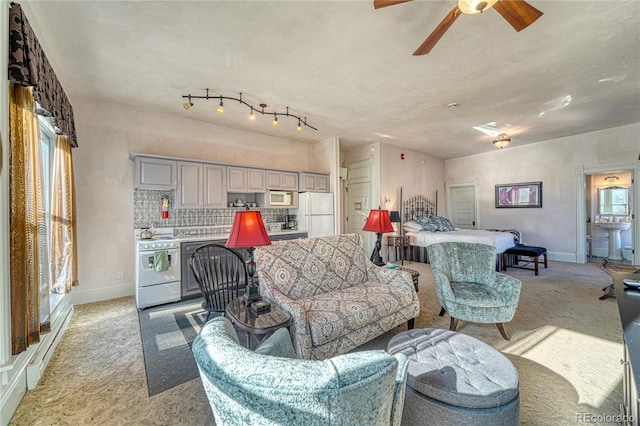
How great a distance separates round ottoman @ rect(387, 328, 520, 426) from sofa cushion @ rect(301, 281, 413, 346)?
0.58 meters

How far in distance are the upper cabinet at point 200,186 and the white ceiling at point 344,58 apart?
36.2 inches

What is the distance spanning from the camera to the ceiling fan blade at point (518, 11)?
5.78 feet

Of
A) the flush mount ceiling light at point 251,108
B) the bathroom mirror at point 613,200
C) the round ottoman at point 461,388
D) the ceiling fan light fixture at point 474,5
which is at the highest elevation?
the flush mount ceiling light at point 251,108

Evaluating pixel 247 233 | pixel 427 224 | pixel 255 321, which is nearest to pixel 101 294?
pixel 247 233

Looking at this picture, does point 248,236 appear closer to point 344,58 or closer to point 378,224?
point 378,224

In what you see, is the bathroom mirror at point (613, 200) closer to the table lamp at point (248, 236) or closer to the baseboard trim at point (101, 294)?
the table lamp at point (248, 236)

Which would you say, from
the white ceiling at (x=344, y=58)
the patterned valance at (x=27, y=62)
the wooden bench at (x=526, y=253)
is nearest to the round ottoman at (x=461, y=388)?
the white ceiling at (x=344, y=58)

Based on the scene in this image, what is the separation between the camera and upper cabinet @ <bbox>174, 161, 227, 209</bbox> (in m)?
4.19

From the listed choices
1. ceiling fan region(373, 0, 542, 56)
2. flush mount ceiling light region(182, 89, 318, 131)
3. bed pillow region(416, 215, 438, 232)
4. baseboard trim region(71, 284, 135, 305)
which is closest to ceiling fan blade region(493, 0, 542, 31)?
ceiling fan region(373, 0, 542, 56)

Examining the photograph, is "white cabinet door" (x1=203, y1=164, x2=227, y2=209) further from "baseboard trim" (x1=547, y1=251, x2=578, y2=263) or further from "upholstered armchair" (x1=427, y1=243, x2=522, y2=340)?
"baseboard trim" (x1=547, y1=251, x2=578, y2=263)

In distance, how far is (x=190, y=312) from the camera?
134 inches

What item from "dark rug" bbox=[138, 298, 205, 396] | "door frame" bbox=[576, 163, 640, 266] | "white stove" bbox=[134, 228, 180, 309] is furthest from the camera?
"door frame" bbox=[576, 163, 640, 266]

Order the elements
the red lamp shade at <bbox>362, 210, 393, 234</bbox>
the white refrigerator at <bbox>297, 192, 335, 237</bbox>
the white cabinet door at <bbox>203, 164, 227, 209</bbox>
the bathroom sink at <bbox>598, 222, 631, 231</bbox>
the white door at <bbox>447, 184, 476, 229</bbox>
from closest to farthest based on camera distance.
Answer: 1. the red lamp shade at <bbox>362, 210, 393, 234</bbox>
2. the white cabinet door at <bbox>203, 164, 227, 209</bbox>
3. the white refrigerator at <bbox>297, 192, 335, 237</bbox>
4. the bathroom sink at <bbox>598, 222, 631, 231</bbox>
5. the white door at <bbox>447, 184, 476, 229</bbox>

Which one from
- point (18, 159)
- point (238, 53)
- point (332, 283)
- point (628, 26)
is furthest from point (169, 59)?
point (628, 26)
